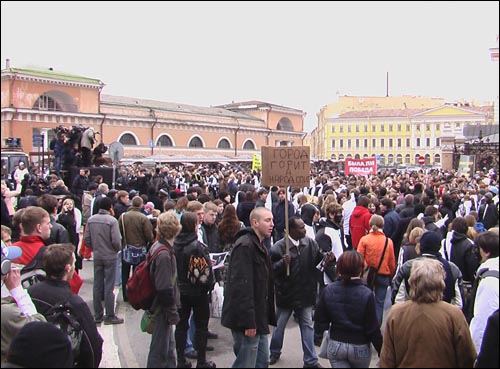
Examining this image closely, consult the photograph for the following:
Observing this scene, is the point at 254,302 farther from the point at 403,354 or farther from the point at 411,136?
the point at 411,136

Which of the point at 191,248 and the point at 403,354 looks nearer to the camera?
the point at 403,354

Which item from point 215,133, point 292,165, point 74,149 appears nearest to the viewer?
point 292,165

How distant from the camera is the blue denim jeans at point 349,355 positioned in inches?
163

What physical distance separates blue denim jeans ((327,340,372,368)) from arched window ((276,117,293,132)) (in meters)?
72.2

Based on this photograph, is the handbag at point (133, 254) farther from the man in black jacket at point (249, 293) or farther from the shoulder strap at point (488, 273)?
the shoulder strap at point (488, 273)

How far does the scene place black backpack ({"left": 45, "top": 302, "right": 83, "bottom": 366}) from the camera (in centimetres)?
359

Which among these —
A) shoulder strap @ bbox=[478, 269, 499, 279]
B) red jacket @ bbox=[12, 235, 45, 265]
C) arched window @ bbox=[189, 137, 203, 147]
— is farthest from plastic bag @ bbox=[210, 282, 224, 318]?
arched window @ bbox=[189, 137, 203, 147]

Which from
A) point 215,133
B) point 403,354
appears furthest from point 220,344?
point 215,133

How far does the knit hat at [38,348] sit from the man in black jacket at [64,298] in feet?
2.72

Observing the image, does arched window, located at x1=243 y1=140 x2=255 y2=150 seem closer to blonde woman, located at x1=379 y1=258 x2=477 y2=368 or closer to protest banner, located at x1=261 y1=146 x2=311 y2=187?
protest banner, located at x1=261 y1=146 x2=311 y2=187

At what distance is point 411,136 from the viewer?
92.5 meters

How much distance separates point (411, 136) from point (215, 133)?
45.2m

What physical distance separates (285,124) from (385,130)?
26145 mm

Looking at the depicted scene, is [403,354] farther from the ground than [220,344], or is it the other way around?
[403,354]
